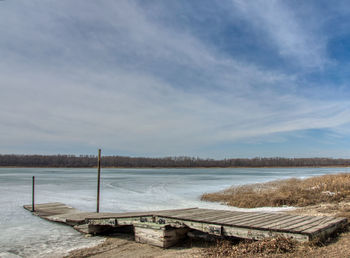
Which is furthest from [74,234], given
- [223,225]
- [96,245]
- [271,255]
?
[271,255]

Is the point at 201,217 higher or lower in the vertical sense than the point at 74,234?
higher

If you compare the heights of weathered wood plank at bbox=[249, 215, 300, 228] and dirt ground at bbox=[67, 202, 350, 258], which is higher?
weathered wood plank at bbox=[249, 215, 300, 228]

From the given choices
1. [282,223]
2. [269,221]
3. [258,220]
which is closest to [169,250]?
[258,220]

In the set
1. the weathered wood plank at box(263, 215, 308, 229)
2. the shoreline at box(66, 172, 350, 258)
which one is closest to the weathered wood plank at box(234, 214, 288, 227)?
the weathered wood plank at box(263, 215, 308, 229)

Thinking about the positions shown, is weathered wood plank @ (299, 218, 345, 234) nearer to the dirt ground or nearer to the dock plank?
the dock plank

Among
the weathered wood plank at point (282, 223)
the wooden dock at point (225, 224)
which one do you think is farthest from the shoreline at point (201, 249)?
the weathered wood plank at point (282, 223)

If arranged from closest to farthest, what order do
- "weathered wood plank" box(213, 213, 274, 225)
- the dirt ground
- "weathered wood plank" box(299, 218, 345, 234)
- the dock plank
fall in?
the dirt ground < "weathered wood plank" box(299, 218, 345, 234) < the dock plank < "weathered wood plank" box(213, 213, 274, 225)

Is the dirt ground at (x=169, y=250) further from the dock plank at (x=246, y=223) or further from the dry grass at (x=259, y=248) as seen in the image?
the dock plank at (x=246, y=223)

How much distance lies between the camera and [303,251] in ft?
14.1

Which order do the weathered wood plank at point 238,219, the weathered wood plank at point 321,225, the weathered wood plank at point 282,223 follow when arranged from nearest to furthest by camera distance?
the weathered wood plank at point 321,225
the weathered wood plank at point 282,223
the weathered wood plank at point 238,219

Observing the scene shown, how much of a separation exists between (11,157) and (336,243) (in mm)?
152457

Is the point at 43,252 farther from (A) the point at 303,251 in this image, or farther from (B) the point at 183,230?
(A) the point at 303,251

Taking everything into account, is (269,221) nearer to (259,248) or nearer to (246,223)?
(246,223)

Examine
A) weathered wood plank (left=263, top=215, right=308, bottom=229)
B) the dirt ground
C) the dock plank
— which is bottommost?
the dirt ground
